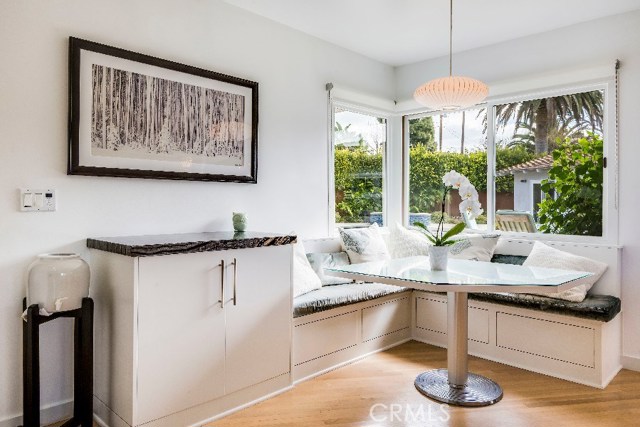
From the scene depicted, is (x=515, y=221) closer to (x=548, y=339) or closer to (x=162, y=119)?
(x=548, y=339)

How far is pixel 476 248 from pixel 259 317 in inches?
81.1

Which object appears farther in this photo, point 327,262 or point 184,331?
point 327,262

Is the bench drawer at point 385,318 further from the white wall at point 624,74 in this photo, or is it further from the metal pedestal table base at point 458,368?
the white wall at point 624,74

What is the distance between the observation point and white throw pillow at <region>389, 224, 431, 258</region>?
4.07 metres

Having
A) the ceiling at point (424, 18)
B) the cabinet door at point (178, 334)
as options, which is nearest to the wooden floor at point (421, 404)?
the cabinet door at point (178, 334)

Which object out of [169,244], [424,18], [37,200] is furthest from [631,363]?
[37,200]

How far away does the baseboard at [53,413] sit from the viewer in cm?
228

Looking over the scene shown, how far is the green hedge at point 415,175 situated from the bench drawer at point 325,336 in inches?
48.4

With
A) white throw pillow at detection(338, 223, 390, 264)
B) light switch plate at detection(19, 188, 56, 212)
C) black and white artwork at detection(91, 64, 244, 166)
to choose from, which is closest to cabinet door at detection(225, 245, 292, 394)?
black and white artwork at detection(91, 64, 244, 166)

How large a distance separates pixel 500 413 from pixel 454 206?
7.83 ft

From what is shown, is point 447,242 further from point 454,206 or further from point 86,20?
point 86,20

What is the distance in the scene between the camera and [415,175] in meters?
4.73

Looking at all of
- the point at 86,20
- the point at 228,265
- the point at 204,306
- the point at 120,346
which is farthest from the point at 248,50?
the point at 120,346

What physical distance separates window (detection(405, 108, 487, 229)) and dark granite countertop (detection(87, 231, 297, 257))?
7.63ft
